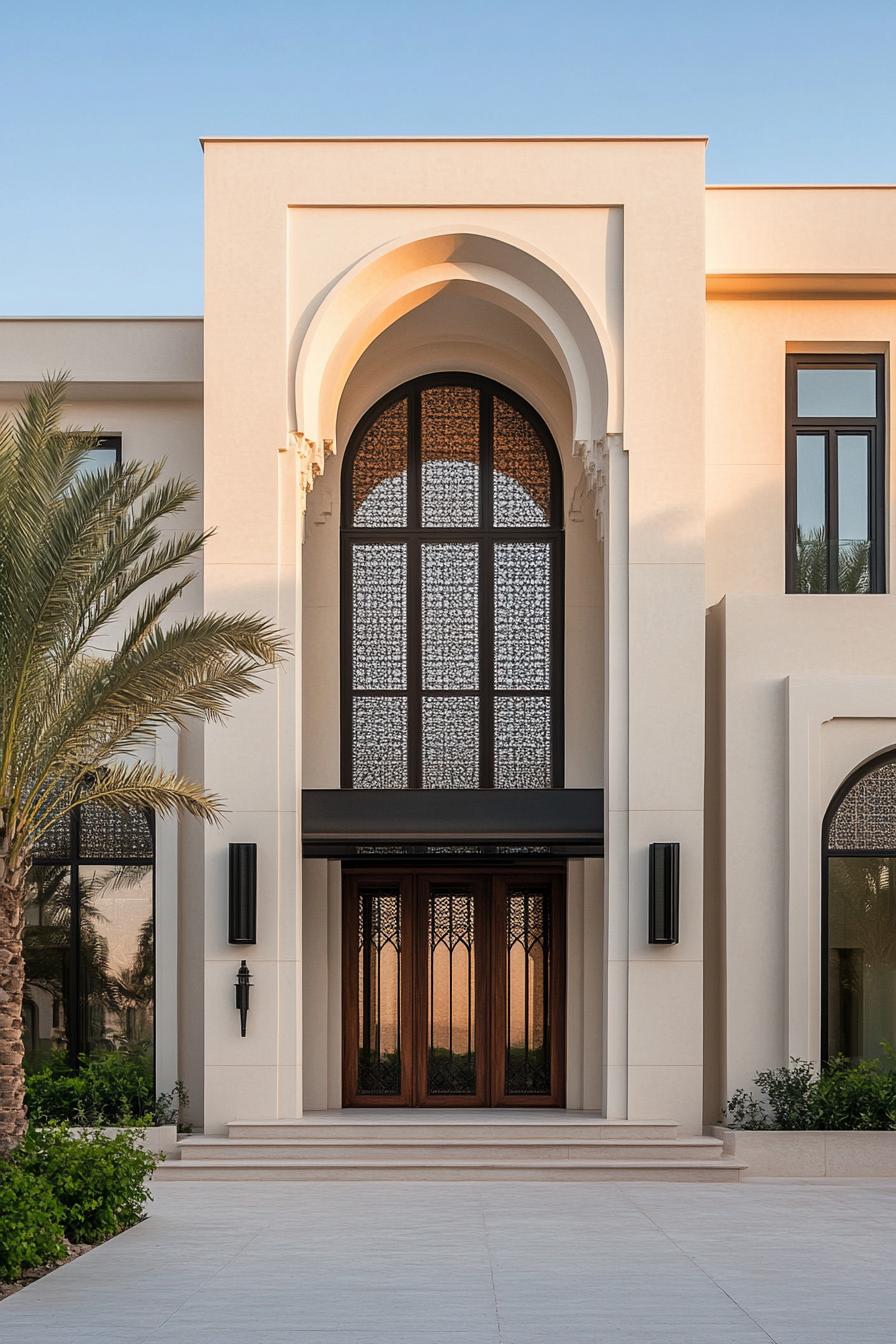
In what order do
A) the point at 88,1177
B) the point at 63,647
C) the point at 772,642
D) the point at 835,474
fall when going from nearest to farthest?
the point at 88,1177
the point at 63,647
the point at 772,642
the point at 835,474

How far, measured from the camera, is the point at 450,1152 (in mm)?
13117

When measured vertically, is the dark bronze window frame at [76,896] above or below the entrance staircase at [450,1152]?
above

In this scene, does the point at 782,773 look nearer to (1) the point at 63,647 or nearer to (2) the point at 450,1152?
(2) the point at 450,1152

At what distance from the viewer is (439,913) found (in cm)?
1555

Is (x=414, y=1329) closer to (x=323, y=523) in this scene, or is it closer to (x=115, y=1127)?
(x=115, y=1127)

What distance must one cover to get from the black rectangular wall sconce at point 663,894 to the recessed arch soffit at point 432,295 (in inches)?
157

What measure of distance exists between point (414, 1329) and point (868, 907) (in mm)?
7772

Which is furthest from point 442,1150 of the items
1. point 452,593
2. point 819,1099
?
point 452,593

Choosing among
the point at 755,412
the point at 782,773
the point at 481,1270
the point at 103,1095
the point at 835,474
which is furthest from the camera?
the point at 835,474

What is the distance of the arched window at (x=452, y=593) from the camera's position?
1555 centimetres

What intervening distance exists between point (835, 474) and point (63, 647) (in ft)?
29.0

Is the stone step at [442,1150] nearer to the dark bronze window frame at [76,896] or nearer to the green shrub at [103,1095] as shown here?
the green shrub at [103,1095]

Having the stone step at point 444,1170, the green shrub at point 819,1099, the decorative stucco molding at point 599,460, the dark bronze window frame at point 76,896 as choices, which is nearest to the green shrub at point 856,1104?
the green shrub at point 819,1099

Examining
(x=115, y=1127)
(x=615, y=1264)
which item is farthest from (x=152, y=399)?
(x=615, y=1264)
